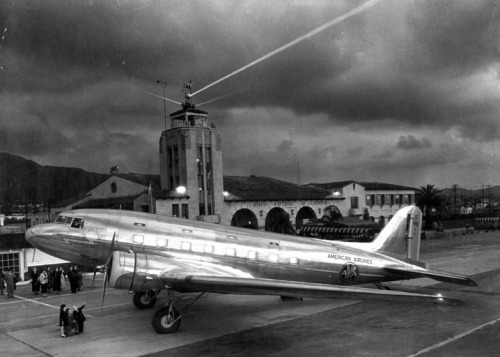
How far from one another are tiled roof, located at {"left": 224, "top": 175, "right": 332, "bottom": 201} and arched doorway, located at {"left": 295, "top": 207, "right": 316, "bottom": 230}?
217cm

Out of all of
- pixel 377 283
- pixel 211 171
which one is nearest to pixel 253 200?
pixel 211 171

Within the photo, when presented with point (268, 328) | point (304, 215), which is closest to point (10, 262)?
point (268, 328)

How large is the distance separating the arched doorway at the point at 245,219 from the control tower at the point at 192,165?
4637 mm

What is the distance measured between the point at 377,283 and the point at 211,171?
31.0 metres

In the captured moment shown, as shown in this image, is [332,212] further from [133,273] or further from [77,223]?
[133,273]

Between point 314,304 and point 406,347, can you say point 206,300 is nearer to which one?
point 314,304

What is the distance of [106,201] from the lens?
47.2 m

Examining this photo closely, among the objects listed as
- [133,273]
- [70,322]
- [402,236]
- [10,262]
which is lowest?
[70,322]

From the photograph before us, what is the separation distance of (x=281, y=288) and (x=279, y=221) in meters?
42.3

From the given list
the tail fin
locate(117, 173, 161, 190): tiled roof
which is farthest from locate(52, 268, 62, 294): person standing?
locate(117, 173, 161, 190): tiled roof

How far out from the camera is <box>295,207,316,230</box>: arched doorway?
59.4 meters

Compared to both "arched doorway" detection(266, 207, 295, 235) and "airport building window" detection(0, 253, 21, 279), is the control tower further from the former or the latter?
"airport building window" detection(0, 253, 21, 279)

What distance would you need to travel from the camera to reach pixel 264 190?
5628 cm

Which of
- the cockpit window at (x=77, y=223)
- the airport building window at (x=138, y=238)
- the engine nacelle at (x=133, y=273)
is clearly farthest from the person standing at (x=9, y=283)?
the engine nacelle at (x=133, y=273)
